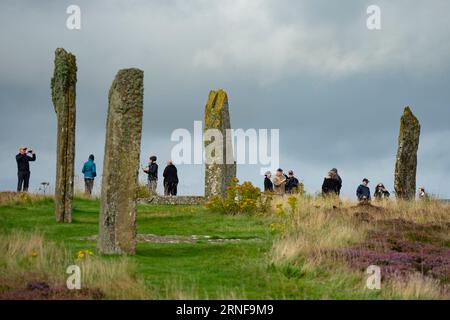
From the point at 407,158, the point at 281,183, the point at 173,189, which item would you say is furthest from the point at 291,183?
the point at 407,158

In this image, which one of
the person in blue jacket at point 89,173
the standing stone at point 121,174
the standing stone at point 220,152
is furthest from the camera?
the person in blue jacket at point 89,173

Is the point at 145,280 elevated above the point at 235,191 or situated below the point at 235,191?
below

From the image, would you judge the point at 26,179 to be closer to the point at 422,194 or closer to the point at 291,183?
the point at 291,183

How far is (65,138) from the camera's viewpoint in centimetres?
2808

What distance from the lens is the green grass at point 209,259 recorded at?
15.1 m

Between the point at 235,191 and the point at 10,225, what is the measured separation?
Result: 8.15 m

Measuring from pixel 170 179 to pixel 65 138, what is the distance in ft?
44.0

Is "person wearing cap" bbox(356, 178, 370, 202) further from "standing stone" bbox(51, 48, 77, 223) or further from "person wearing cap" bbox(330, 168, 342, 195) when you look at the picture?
"standing stone" bbox(51, 48, 77, 223)

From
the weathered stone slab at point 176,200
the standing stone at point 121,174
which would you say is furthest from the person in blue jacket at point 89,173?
the standing stone at point 121,174

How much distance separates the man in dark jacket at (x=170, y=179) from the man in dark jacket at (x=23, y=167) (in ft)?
A: 21.0

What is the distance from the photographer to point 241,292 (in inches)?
576

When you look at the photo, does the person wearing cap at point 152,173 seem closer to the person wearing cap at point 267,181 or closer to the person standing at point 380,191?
the person wearing cap at point 267,181
